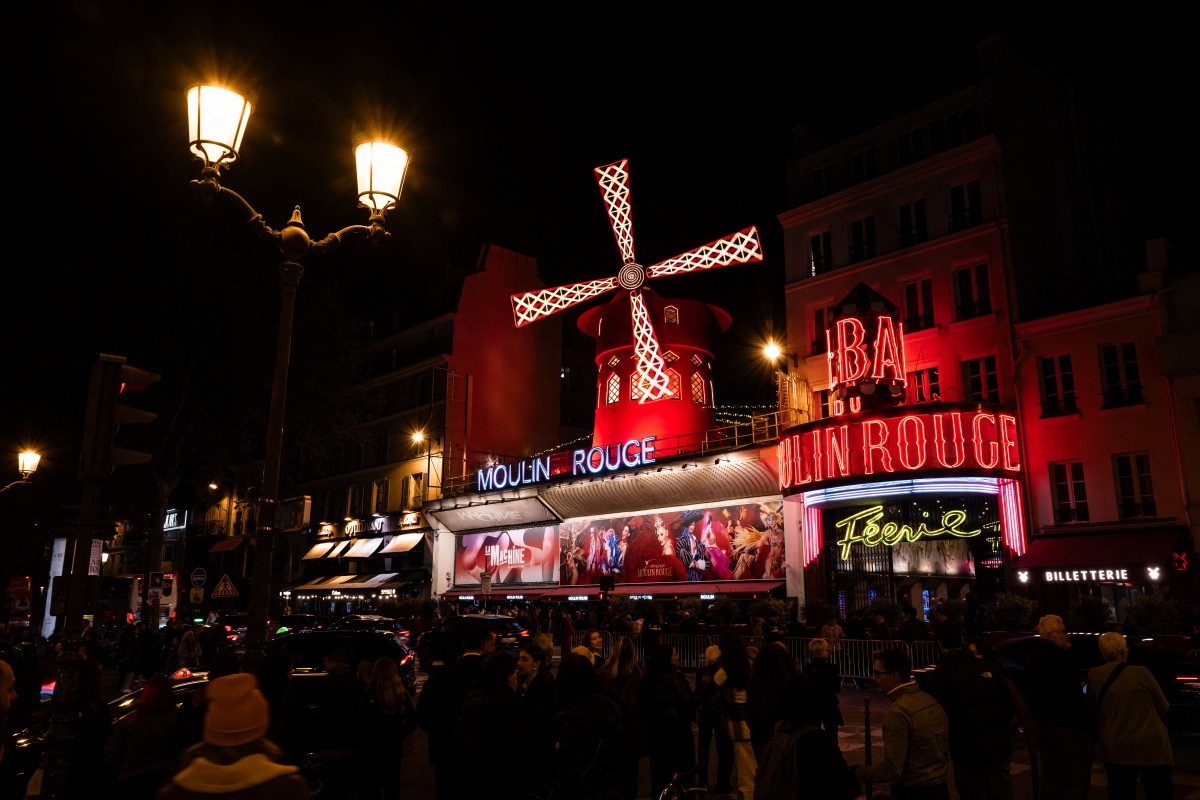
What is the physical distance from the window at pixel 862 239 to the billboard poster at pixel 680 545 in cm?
763

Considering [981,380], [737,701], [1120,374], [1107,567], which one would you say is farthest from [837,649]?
[737,701]

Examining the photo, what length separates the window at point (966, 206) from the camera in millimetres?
23562

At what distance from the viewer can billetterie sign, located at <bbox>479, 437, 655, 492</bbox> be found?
28617 mm

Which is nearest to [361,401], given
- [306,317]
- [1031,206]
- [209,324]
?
[306,317]

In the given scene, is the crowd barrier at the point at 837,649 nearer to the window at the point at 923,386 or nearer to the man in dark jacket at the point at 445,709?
the man in dark jacket at the point at 445,709

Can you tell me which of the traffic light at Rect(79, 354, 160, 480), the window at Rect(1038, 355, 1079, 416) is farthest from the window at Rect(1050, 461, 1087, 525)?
the traffic light at Rect(79, 354, 160, 480)

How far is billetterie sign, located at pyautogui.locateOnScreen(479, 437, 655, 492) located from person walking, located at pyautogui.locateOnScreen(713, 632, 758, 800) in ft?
66.1

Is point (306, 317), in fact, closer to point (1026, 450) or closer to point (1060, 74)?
point (1026, 450)

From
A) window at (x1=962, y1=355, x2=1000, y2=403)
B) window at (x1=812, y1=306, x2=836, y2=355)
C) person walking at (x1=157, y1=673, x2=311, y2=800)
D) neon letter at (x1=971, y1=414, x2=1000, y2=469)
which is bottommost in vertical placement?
person walking at (x1=157, y1=673, x2=311, y2=800)

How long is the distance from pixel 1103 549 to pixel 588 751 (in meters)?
18.3

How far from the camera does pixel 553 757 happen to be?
5.18 m

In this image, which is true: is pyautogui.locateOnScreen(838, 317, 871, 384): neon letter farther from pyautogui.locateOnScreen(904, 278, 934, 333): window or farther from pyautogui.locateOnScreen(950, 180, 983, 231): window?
pyautogui.locateOnScreen(950, 180, 983, 231): window

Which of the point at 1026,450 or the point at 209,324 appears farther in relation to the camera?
the point at 209,324

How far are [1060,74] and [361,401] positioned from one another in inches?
980
